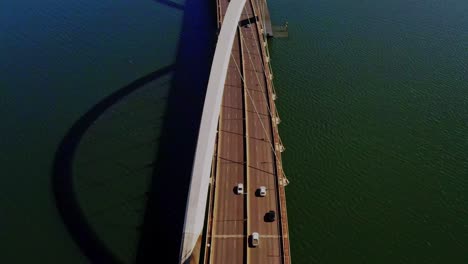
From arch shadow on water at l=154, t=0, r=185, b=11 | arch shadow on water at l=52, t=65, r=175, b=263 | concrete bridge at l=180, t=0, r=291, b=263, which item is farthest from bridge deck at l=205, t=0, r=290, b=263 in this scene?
arch shadow on water at l=154, t=0, r=185, b=11

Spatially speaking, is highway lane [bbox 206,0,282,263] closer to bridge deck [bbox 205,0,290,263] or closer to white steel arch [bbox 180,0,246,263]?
bridge deck [bbox 205,0,290,263]

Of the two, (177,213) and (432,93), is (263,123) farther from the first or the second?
(432,93)

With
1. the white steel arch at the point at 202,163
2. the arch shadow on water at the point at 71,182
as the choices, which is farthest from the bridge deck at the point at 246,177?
the arch shadow on water at the point at 71,182

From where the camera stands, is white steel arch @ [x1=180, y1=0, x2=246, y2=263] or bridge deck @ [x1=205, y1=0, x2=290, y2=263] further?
bridge deck @ [x1=205, y1=0, x2=290, y2=263]

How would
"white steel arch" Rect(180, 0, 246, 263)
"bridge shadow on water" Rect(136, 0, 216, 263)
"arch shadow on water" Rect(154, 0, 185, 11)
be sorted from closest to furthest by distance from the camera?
1. "white steel arch" Rect(180, 0, 246, 263)
2. "bridge shadow on water" Rect(136, 0, 216, 263)
3. "arch shadow on water" Rect(154, 0, 185, 11)

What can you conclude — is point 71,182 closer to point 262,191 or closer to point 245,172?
point 245,172

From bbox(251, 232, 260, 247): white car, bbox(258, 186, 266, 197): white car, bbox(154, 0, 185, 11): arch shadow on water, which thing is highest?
bbox(154, 0, 185, 11): arch shadow on water
